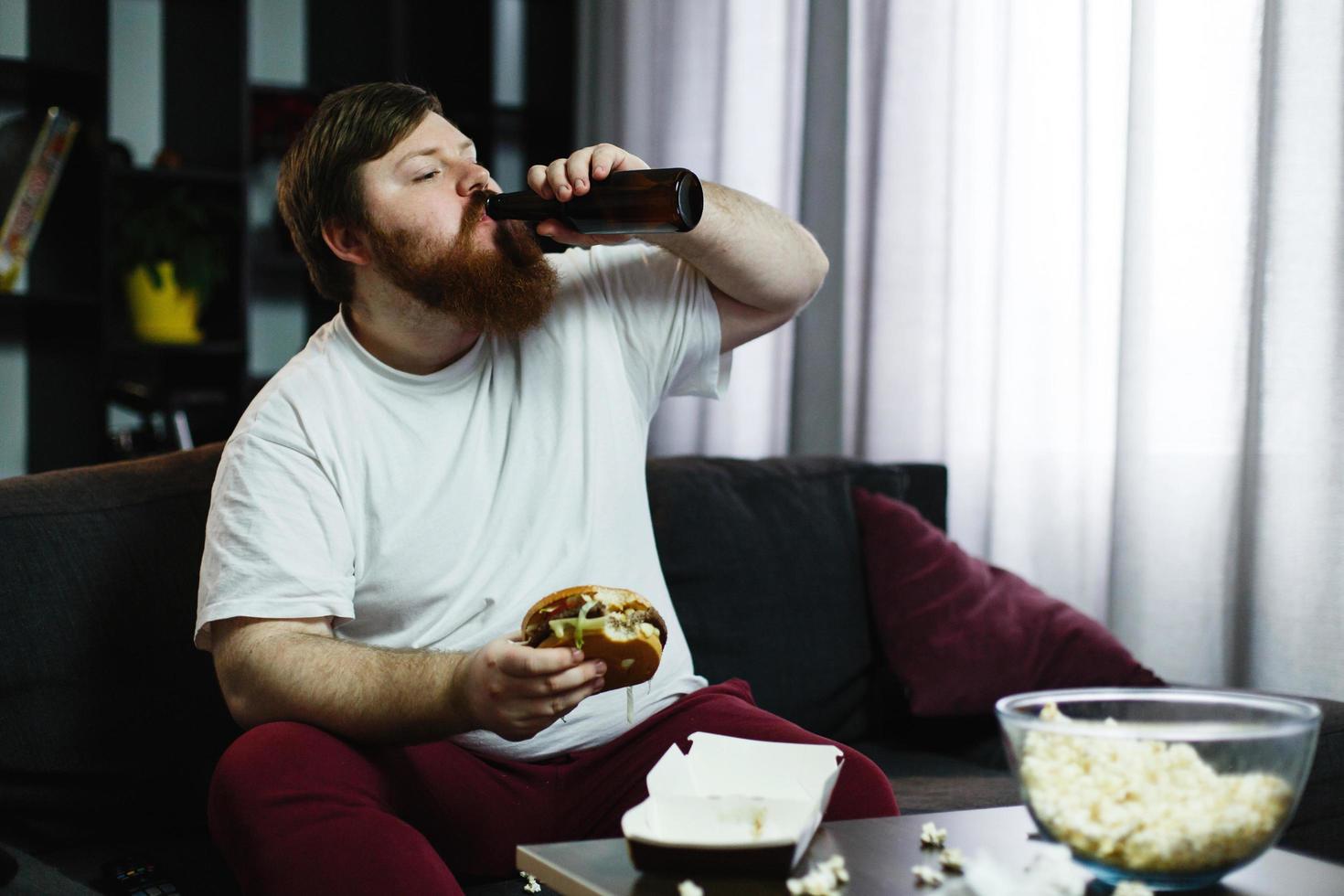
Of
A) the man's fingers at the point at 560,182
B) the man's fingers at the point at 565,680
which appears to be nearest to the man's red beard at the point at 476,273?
the man's fingers at the point at 560,182

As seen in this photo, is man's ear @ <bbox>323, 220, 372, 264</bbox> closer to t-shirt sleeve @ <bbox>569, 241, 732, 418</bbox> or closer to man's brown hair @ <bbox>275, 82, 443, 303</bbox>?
man's brown hair @ <bbox>275, 82, 443, 303</bbox>

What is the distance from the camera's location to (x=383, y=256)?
1653 millimetres

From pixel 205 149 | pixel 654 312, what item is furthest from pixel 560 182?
pixel 205 149

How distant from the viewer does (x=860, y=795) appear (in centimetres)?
125

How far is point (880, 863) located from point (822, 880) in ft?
0.32

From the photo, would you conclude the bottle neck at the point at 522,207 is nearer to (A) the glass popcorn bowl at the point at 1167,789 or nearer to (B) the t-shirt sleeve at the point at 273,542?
(B) the t-shirt sleeve at the point at 273,542

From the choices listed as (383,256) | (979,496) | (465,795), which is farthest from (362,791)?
(979,496)

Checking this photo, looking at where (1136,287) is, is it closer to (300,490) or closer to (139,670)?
(300,490)

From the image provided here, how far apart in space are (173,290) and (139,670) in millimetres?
2101

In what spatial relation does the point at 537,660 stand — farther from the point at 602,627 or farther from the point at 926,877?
the point at 926,877

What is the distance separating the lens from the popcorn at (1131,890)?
2.72 feet

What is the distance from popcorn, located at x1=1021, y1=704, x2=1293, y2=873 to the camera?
2.73ft

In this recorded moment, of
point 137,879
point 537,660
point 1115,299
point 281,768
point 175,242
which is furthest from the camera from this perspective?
point 175,242

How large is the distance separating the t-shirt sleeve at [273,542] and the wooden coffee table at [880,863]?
487 mm
